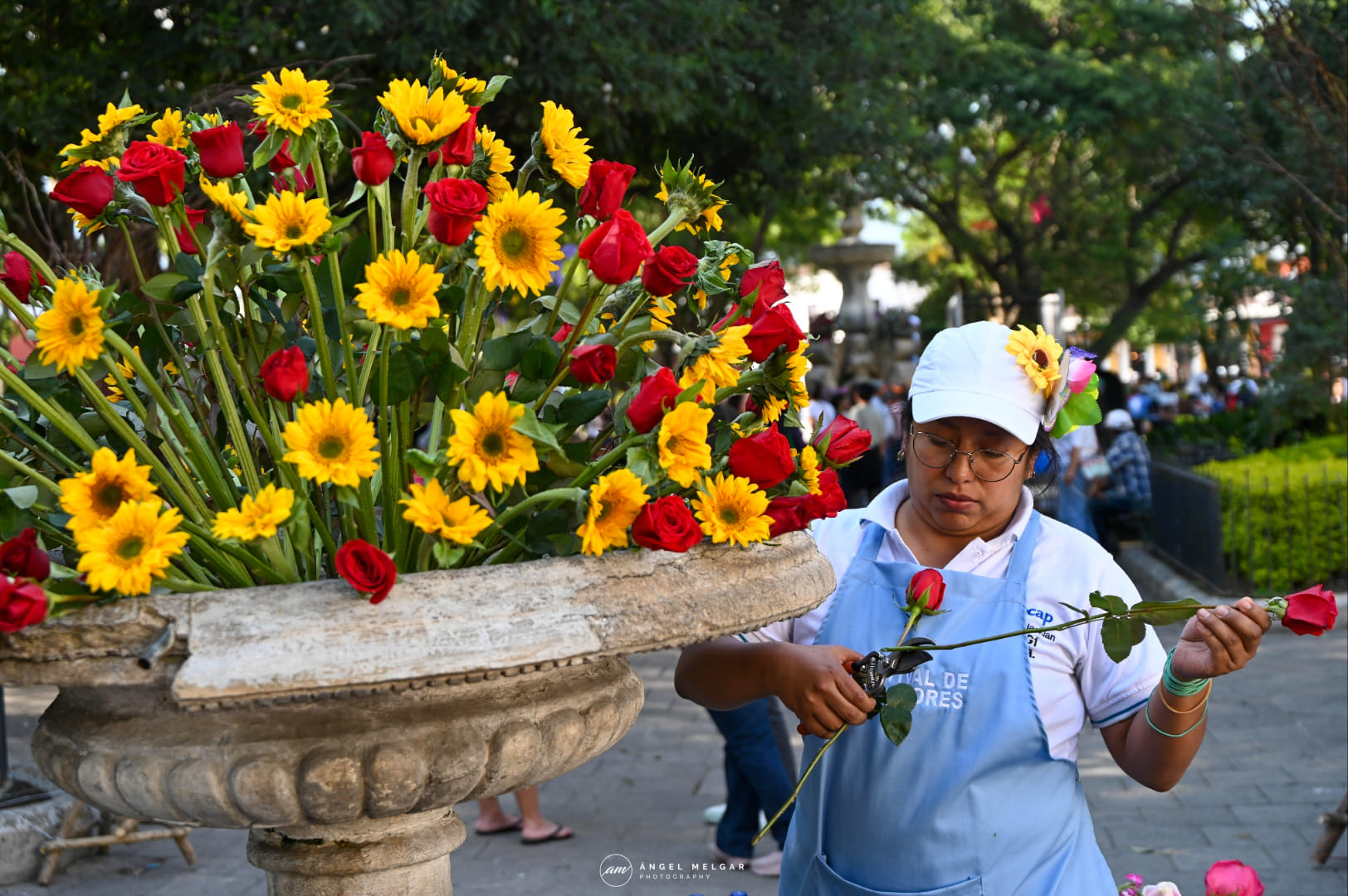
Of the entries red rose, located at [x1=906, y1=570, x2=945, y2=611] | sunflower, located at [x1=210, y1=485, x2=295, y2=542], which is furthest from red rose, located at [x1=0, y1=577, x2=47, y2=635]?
red rose, located at [x1=906, y1=570, x2=945, y2=611]

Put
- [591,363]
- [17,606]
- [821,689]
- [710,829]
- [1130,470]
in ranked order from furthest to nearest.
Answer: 1. [1130,470]
2. [710,829]
3. [821,689]
4. [591,363]
5. [17,606]

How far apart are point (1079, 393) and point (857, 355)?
16.8 m

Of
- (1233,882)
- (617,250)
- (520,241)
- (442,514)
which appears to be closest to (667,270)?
(617,250)

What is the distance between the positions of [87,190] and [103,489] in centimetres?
42

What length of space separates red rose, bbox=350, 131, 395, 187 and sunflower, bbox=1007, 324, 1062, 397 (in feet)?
3.62

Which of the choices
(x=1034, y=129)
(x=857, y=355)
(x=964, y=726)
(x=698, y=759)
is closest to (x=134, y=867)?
(x=698, y=759)

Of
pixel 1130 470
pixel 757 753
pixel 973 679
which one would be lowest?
pixel 1130 470

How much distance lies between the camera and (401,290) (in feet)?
4.75

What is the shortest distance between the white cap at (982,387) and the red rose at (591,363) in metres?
0.77

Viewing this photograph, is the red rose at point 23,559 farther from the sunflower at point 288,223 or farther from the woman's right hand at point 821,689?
the woman's right hand at point 821,689

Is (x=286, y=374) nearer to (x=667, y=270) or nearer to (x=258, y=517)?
(x=258, y=517)

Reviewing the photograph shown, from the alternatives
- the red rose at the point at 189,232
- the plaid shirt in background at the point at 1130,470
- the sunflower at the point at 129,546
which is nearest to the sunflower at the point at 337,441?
the sunflower at the point at 129,546

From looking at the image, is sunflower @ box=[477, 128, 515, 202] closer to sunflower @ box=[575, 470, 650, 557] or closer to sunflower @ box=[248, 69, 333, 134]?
sunflower @ box=[248, 69, 333, 134]

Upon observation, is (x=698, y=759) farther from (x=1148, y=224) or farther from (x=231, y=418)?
(x=1148, y=224)
